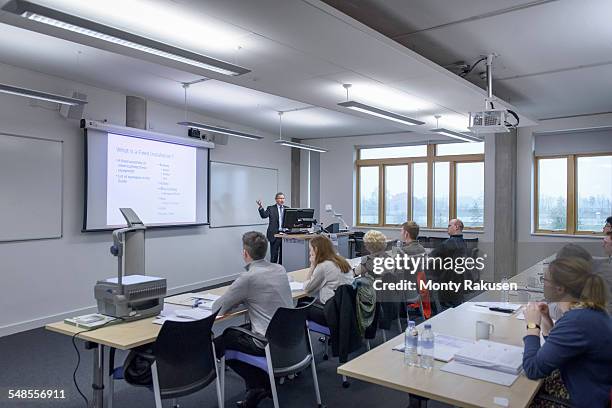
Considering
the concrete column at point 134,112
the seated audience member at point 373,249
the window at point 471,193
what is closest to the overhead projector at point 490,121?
the seated audience member at point 373,249

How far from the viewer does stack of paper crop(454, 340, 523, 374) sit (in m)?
1.96

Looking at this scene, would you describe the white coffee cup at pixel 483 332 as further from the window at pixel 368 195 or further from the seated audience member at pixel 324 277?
the window at pixel 368 195

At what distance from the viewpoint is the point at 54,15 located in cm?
229

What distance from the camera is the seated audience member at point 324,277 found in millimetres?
3623

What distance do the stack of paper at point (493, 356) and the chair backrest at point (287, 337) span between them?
40.8 inches

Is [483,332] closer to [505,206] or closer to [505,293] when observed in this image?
[505,293]

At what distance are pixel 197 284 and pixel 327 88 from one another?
409cm

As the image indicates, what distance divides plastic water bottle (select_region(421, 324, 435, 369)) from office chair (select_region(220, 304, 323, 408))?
0.86m

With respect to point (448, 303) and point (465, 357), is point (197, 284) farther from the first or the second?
point (465, 357)

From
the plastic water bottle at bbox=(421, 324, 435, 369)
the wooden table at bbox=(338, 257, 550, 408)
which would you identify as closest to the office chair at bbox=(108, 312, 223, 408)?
the wooden table at bbox=(338, 257, 550, 408)

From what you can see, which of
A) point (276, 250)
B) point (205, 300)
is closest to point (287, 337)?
point (205, 300)

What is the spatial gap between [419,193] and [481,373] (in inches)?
268

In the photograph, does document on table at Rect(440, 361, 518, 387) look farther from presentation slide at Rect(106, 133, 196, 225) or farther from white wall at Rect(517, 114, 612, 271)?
white wall at Rect(517, 114, 612, 271)

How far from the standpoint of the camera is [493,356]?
2.09 m
